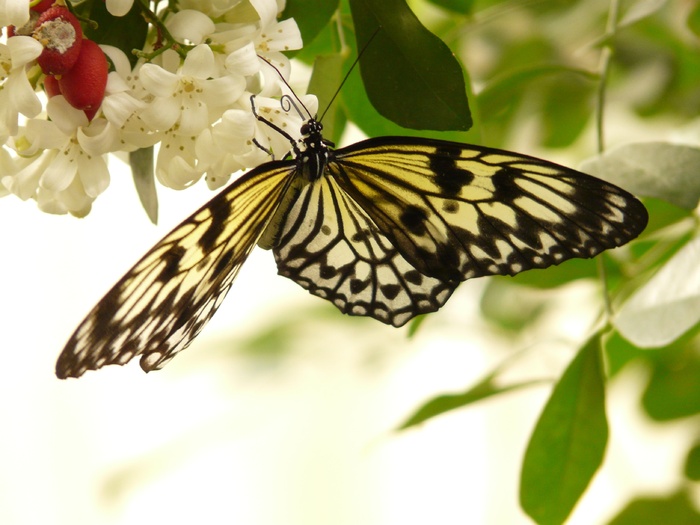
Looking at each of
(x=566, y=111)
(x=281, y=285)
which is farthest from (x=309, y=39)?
(x=281, y=285)

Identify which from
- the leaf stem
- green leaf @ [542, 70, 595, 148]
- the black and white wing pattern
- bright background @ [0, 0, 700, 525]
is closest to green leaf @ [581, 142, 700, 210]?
Answer: the leaf stem

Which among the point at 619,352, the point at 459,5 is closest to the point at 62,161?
the point at 459,5

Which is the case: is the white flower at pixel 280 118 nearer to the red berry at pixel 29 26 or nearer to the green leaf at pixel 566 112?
the red berry at pixel 29 26

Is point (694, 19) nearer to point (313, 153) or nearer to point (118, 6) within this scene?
point (313, 153)

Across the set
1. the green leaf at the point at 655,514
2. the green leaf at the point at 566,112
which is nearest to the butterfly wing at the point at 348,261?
the green leaf at the point at 655,514

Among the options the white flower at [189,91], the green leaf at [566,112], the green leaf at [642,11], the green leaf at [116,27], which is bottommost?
the white flower at [189,91]

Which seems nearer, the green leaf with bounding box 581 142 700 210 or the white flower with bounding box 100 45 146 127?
the white flower with bounding box 100 45 146 127

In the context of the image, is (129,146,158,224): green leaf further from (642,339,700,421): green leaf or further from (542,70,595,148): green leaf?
(542,70,595,148): green leaf
